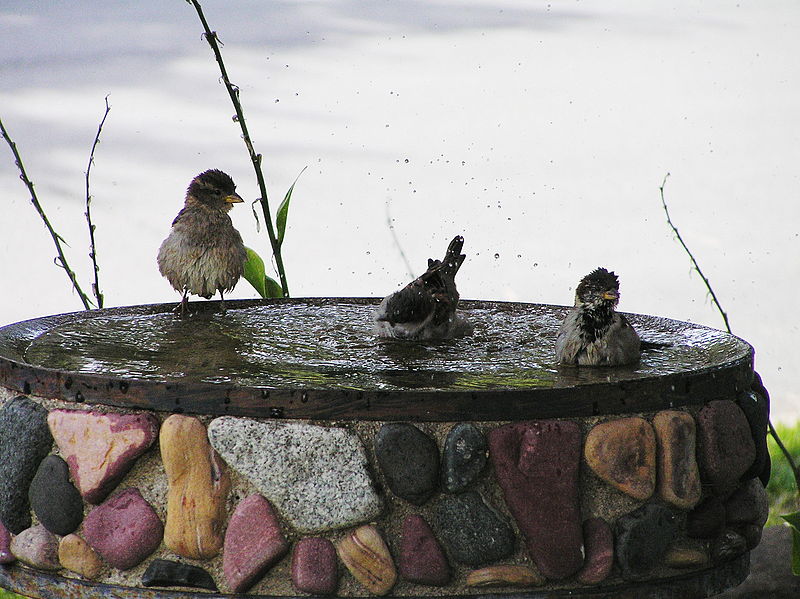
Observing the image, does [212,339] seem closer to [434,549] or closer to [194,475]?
[194,475]

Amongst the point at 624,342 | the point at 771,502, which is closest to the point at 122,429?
the point at 624,342

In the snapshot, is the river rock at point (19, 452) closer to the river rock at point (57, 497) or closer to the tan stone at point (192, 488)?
the river rock at point (57, 497)

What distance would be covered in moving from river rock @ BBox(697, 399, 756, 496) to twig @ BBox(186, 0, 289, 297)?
2.99 m

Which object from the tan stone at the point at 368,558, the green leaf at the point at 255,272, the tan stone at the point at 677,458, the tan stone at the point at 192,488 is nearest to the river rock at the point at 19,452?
the tan stone at the point at 192,488

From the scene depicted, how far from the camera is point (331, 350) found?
3820 millimetres

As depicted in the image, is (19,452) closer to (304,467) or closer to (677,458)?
(304,467)

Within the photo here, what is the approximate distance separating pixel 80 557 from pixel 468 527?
1112mm

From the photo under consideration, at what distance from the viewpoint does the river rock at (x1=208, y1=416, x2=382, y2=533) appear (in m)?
3.01

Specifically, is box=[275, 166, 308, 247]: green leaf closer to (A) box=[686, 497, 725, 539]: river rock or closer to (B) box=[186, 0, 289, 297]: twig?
(B) box=[186, 0, 289, 297]: twig

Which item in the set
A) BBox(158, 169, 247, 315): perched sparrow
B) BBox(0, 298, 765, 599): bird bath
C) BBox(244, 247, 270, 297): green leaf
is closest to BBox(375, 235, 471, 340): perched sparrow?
BBox(0, 298, 765, 599): bird bath

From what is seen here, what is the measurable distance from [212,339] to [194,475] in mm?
1051

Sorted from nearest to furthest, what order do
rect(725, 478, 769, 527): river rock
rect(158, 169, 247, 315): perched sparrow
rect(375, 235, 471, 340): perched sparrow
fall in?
rect(725, 478, 769, 527): river rock
rect(375, 235, 471, 340): perched sparrow
rect(158, 169, 247, 315): perched sparrow

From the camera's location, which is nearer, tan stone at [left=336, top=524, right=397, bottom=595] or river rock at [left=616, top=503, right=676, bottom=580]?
tan stone at [left=336, top=524, right=397, bottom=595]

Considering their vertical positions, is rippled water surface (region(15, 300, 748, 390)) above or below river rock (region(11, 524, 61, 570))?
above
